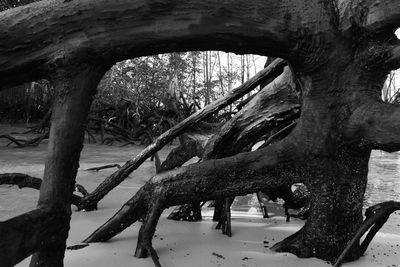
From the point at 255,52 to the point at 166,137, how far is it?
3.15 feet

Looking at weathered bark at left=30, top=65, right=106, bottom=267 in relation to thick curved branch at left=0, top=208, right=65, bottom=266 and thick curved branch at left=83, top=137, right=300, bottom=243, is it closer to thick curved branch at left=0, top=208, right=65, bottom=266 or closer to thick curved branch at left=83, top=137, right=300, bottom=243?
thick curved branch at left=0, top=208, right=65, bottom=266

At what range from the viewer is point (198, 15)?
150 cm

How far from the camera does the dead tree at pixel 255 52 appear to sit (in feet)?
4.42

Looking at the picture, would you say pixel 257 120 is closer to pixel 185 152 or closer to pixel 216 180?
pixel 185 152

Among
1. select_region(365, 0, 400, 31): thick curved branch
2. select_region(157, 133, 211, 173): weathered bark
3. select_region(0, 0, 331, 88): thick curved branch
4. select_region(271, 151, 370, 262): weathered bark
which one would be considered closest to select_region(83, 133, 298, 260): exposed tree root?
select_region(271, 151, 370, 262): weathered bark

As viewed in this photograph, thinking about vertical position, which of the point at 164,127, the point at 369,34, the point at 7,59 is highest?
the point at 369,34

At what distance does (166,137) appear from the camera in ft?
8.11

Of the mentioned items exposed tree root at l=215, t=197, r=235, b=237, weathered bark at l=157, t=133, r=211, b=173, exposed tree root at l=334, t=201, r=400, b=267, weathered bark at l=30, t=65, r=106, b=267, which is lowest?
exposed tree root at l=215, t=197, r=235, b=237

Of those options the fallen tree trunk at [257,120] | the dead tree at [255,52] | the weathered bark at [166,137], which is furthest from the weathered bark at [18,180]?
the fallen tree trunk at [257,120]

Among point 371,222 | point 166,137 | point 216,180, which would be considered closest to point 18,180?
point 166,137

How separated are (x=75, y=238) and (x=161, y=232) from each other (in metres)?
0.43

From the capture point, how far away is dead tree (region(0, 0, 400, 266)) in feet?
4.42

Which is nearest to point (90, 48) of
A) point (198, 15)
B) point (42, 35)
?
point (42, 35)

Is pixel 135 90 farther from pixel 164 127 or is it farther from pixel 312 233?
→ pixel 312 233
